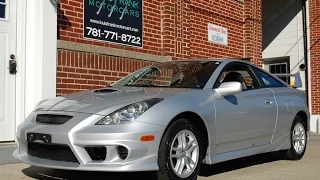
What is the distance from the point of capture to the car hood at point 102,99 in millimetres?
4527

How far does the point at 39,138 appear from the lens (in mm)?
4527

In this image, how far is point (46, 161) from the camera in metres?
4.54

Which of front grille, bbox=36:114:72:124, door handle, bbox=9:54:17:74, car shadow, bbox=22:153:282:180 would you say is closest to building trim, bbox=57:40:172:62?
door handle, bbox=9:54:17:74

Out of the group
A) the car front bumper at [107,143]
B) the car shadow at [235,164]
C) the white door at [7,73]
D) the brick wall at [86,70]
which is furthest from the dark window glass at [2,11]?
the car shadow at [235,164]

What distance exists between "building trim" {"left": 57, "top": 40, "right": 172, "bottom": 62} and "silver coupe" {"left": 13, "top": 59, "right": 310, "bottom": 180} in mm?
1613

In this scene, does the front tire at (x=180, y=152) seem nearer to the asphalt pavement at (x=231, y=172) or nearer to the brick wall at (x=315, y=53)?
A: the asphalt pavement at (x=231, y=172)

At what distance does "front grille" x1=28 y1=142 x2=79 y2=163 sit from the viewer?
4395 mm

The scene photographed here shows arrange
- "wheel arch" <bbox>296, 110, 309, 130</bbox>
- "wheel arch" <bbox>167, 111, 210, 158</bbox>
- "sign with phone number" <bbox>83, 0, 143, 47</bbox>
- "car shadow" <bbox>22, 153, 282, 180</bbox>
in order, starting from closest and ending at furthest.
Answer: "wheel arch" <bbox>167, 111, 210, 158</bbox>, "car shadow" <bbox>22, 153, 282, 180</bbox>, "wheel arch" <bbox>296, 110, 309, 130</bbox>, "sign with phone number" <bbox>83, 0, 143, 47</bbox>

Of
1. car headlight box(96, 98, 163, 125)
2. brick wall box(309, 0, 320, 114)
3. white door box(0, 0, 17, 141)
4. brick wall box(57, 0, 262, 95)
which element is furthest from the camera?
brick wall box(309, 0, 320, 114)

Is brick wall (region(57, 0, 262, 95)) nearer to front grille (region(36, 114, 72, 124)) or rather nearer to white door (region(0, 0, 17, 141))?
white door (region(0, 0, 17, 141))

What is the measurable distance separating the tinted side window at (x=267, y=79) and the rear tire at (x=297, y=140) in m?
0.59

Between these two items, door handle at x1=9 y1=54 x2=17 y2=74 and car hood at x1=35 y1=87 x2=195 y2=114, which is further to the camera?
door handle at x1=9 y1=54 x2=17 y2=74

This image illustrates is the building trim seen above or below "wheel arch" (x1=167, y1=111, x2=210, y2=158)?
above

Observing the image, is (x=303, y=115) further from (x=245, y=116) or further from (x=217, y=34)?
(x=217, y=34)
